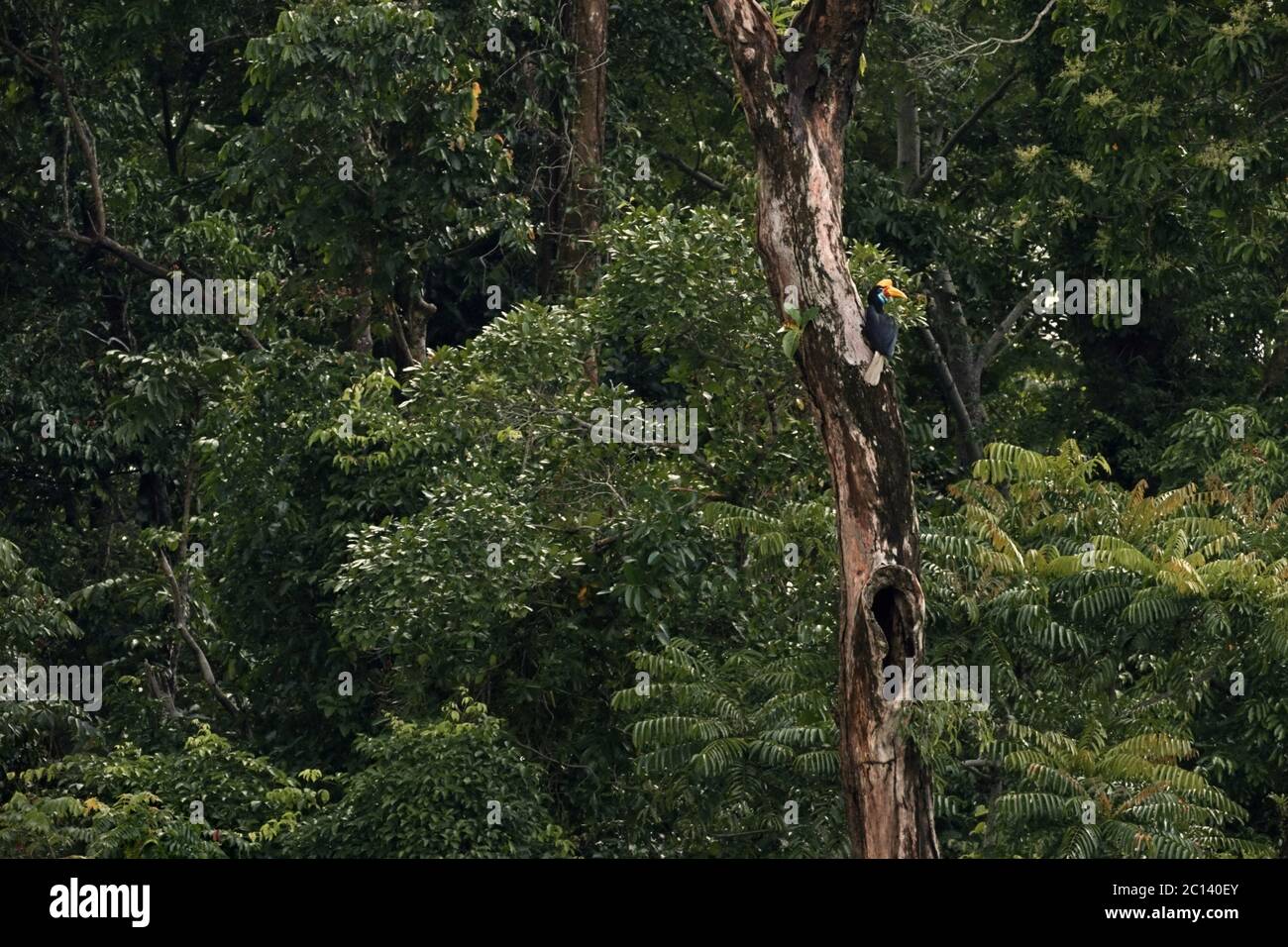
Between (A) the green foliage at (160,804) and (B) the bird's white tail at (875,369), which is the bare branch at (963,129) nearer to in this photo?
(A) the green foliage at (160,804)

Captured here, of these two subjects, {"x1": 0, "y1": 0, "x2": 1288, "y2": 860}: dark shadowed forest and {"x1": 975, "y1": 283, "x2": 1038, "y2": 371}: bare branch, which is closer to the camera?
{"x1": 0, "y1": 0, "x2": 1288, "y2": 860}: dark shadowed forest

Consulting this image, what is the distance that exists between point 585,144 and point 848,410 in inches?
301

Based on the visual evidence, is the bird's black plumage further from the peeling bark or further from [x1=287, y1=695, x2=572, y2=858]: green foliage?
the peeling bark

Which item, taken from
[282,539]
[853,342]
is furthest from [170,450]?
[853,342]

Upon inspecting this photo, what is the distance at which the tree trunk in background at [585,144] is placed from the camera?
1575 cm

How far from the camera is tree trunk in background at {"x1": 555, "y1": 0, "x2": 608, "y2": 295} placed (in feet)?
51.7

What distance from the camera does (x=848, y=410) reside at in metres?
8.76

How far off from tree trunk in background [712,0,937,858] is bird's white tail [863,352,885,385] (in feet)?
0.11

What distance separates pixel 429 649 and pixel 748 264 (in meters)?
3.03

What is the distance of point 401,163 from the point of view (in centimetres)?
1429

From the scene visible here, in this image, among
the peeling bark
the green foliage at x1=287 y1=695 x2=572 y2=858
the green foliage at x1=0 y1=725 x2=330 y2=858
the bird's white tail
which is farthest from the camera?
the peeling bark

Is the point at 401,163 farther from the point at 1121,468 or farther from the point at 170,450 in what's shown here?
the point at 1121,468

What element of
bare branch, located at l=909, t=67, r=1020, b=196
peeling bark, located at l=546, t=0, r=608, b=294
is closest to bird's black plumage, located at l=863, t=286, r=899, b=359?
peeling bark, located at l=546, t=0, r=608, b=294

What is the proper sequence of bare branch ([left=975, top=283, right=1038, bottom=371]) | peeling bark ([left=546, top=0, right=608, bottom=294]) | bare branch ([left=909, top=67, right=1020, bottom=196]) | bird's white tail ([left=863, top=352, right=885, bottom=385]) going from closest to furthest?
bird's white tail ([left=863, top=352, right=885, bottom=385]) < peeling bark ([left=546, top=0, right=608, bottom=294]) < bare branch ([left=909, top=67, right=1020, bottom=196]) < bare branch ([left=975, top=283, right=1038, bottom=371])
